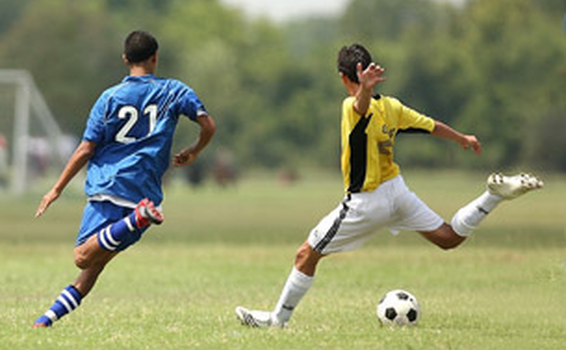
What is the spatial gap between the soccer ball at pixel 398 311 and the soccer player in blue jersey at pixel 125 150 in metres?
1.80

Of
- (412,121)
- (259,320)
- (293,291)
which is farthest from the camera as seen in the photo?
(412,121)

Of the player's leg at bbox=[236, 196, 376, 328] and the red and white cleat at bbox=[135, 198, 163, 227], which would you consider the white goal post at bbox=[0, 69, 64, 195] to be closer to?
the player's leg at bbox=[236, 196, 376, 328]

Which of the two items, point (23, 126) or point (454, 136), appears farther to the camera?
point (23, 126)

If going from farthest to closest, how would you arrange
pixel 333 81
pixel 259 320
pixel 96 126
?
pixel 333 81 → pixel 259 320 → pixel 96 126

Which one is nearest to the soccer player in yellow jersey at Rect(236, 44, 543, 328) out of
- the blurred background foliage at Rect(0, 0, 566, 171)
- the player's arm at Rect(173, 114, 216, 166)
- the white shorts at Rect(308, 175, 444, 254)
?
the white shorts at Rect(308, 175, 444, 254)

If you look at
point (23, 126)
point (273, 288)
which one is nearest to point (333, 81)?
point (23, 126)

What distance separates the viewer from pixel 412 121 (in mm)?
9148

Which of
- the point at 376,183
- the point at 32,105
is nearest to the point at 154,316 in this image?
the point at 376,183

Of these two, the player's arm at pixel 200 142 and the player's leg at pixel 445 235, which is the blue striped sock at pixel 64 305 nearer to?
the player's arm at pixel 200 142

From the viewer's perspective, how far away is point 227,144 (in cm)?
9494

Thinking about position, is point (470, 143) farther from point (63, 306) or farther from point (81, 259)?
point (63, 306)

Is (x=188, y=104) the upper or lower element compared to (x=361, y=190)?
upper

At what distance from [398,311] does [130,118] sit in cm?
237

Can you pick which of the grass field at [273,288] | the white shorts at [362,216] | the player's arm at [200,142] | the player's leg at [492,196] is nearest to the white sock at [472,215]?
the player's leg at [492,196]
